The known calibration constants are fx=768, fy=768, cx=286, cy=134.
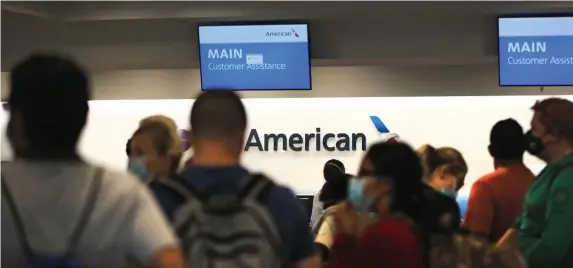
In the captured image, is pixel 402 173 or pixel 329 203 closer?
pixel 402 173

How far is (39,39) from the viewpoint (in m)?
7.09

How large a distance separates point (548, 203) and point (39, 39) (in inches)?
209

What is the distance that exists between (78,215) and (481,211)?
87.0 inches

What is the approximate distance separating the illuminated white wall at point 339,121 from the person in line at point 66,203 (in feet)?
17.9

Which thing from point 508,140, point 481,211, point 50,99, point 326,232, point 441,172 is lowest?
point 326,232

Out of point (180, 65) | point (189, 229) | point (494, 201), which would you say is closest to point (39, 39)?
point (180, 65)

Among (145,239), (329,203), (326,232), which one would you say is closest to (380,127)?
(329,203)

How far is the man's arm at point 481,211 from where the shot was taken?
11.7ft

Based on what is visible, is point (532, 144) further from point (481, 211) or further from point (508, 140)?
point (481, 211)

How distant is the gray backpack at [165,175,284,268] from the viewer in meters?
2.26

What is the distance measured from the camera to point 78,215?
1.90 metres

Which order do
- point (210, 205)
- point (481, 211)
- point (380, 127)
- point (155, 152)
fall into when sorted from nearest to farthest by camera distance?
point (210, 205)
point (155, 152)
point (481, 211)
point (380, 127)

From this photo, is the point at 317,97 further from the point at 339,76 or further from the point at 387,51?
the point at 387,51

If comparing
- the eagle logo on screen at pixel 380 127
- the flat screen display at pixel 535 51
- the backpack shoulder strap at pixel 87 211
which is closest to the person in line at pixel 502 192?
the backpack shoulder strap at pixel 87 211
